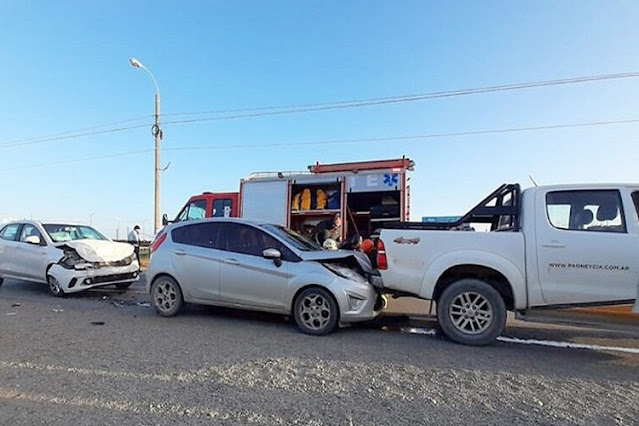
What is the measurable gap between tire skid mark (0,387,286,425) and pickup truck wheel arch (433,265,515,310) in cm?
322

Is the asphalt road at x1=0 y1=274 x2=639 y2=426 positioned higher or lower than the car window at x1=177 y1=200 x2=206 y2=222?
lower

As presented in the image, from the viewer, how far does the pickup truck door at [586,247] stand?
193 inches

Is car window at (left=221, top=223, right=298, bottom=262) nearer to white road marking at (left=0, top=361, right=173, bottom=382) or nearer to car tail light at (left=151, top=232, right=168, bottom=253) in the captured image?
car tail light at (left=151, top=232, right=168, bottom=253)

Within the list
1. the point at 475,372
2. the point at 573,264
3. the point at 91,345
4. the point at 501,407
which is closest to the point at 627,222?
the point at 573,264

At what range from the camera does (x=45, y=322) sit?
6.52 metres

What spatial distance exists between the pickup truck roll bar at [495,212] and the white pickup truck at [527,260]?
19 mm

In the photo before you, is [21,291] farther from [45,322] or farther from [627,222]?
[627,222]

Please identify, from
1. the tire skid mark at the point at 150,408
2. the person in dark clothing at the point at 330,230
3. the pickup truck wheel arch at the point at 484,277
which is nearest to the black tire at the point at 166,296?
the tire skid mark at the point at 150,408

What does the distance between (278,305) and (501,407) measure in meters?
3.40

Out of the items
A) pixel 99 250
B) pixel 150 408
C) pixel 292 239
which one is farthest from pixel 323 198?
pixel 150 408

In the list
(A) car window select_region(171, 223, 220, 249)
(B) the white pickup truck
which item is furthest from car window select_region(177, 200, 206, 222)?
(B) the white pickup truck

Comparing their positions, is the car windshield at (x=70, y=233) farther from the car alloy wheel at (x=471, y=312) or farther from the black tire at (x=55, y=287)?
the car alloy wheel at (x=471, y=312)

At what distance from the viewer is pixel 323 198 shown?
11.8 m

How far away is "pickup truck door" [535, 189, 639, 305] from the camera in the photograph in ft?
16.1
